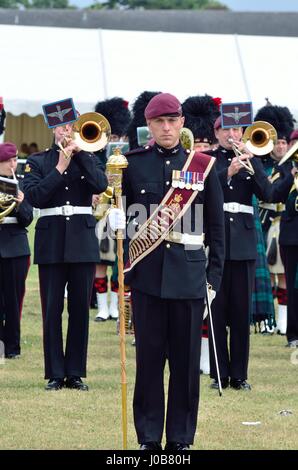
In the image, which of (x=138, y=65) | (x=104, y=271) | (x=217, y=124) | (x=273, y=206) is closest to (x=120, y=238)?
(x=217, y=124)

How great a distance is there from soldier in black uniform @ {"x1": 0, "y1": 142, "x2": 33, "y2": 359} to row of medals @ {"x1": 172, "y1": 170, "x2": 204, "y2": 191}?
3.68m

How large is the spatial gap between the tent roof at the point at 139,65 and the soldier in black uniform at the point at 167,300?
734 inches

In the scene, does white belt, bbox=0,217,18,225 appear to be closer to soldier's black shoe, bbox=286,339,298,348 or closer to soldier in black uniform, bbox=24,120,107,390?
soldier in black uniform, bbox=24,120,107,390

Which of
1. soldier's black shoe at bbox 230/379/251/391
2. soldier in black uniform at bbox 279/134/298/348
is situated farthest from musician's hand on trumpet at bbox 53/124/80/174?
soldier in black uniform at bbox 279/134/298/348

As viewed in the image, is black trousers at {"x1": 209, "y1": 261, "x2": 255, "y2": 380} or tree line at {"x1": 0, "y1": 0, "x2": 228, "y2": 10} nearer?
black trousers at {"x1": 209, "y1": 261, "x2": 255, "y2": 380}

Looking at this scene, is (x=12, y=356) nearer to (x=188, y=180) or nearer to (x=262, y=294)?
(x=262, y=294)

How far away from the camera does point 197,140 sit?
32.3ft

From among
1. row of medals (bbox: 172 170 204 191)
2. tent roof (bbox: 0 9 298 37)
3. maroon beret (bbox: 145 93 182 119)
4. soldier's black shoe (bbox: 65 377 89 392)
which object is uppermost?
tent roof (bbox: 0 9 298 37)

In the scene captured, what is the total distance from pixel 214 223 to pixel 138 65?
2057 centimetres

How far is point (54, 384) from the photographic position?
8891 mm

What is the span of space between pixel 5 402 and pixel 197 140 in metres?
2.52

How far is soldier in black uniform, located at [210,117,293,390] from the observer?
9094 mm

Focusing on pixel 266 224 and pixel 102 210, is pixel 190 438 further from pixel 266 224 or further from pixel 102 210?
pixel 266 224
